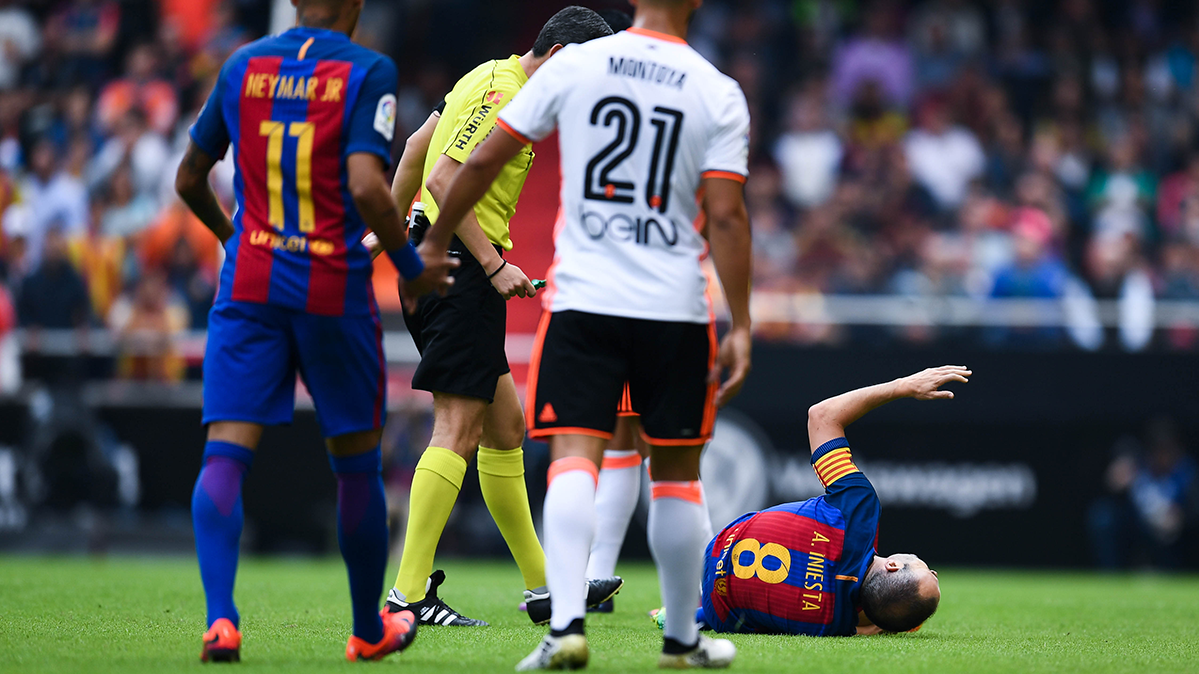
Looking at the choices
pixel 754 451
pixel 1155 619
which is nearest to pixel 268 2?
pixel 754 451

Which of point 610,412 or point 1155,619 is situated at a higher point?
point 610,412

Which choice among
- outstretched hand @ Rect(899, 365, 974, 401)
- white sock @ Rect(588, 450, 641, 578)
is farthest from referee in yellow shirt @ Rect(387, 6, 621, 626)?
outstretched hand @ Rect(899, 365, 974, 401)

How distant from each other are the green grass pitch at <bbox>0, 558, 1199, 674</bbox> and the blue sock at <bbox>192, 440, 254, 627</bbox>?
0.22 m

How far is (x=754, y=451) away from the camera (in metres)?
11.3

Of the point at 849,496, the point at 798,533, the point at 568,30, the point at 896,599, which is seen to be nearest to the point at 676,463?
the point at 798,533

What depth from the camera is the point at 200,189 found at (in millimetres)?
4234

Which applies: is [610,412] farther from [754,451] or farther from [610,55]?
[754,451]

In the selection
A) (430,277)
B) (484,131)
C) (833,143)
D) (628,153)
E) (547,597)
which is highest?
(833,143)

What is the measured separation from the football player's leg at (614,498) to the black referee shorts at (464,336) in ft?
2.33

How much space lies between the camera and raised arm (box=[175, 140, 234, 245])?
417 cm

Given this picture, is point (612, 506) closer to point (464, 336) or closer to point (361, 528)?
point (464, 336)

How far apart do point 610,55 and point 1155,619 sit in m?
4.53

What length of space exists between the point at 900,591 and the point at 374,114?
2.66 metres

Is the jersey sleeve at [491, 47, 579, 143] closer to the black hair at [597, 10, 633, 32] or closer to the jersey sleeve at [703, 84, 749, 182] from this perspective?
the jersey sleeve at [703, 84, 749, 182]
